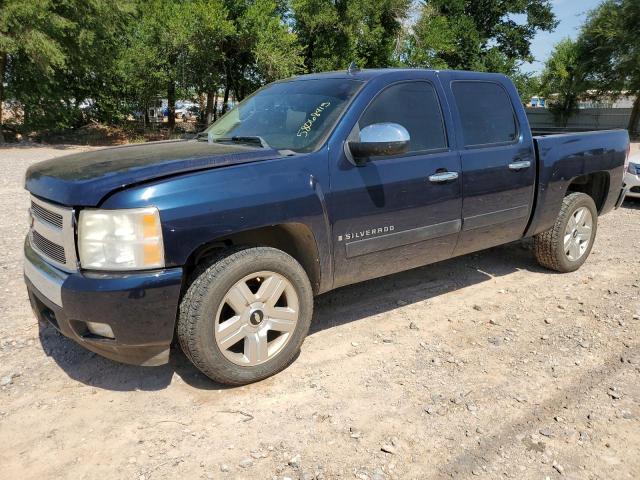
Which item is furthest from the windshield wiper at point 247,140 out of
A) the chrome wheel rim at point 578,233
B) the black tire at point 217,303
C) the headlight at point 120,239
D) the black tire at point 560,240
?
the chrome wheel rim at point 578,233

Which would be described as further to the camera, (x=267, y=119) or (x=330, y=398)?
(x=267, y=119)

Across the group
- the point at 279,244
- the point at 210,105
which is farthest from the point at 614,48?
the point at 279,244

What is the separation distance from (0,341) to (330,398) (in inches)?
92.6

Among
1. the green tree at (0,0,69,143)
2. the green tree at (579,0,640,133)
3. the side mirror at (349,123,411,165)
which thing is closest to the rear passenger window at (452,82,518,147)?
the side mirror at (349,123,411,165)

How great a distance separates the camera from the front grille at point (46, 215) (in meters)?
2.82

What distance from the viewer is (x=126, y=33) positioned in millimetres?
22984

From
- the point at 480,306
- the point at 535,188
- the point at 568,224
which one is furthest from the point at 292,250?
the point at 568,224

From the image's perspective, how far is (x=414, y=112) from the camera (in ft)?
12.6

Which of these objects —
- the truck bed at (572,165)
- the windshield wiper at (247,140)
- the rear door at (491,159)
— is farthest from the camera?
the truck bed at (572,165)

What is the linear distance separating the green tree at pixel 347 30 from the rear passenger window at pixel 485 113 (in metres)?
20.7

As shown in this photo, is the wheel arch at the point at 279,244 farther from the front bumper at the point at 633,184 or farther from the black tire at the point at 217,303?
the front bumper at the point at 633,184

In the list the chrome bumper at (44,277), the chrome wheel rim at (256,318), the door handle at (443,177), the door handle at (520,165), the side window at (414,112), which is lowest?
the chrome wheel rim at (256,318)

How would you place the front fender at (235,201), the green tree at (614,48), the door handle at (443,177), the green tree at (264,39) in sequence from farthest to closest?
1. the green tree at (614,48)
2. the green tree at (264,39)
3. the door handle at (443,177)
4. the front fender at (235,201)

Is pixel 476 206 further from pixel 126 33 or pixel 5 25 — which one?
pixel 126 33
